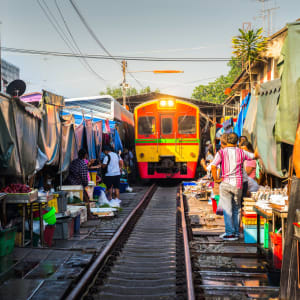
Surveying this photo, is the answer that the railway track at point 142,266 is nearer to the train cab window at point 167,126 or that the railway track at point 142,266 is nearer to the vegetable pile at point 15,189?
the vegetable pile at point 15,189

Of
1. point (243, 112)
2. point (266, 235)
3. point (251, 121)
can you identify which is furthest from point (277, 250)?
point (243, 112)

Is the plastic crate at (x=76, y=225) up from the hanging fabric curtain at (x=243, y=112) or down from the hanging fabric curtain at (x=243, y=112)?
down

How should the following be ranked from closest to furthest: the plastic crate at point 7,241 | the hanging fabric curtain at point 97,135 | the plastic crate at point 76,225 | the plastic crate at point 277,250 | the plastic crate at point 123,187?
the plastic crate at point 277,250, the plastic crate at point 7,241, the plastic crate at point 76,225, the hanging fabric curtain at point 97,135, the plastic crate at point 123,187

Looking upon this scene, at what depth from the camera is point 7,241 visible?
560 centimetres

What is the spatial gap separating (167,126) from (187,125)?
801 mm

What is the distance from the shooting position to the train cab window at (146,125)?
1688 cm

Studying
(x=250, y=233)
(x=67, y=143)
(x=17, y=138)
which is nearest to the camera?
(x=17, y=138)

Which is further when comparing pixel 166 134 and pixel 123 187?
pixel 166 134

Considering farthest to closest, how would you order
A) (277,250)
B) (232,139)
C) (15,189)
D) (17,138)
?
(232,139), (17,138), (15,189), (277,250)

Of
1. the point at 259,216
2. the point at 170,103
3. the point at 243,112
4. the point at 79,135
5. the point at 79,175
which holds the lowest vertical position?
the point at 259,216

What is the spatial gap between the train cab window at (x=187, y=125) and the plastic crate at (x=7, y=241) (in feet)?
37.9

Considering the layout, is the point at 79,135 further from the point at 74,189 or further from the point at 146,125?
the point at 146,125

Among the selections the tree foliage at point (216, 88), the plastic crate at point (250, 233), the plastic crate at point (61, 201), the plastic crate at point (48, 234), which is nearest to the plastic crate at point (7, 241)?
the plastic crate at point (48, 234)

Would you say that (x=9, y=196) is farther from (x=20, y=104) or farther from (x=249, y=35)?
(x=249, y=35)
